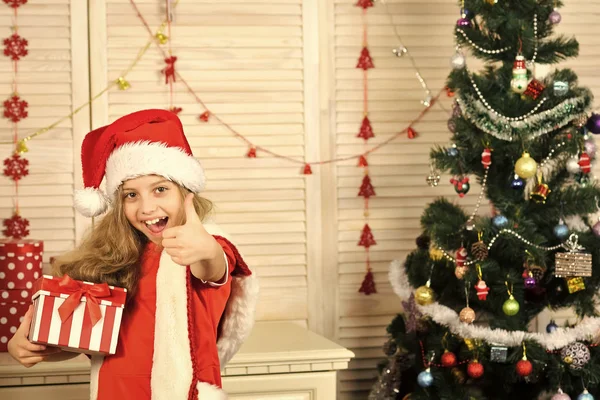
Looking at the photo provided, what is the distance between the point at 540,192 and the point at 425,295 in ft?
1.31

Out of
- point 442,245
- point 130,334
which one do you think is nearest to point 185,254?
point 130,334

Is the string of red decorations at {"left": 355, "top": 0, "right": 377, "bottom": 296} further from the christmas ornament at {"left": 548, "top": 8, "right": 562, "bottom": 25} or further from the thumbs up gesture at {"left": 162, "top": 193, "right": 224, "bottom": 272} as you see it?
the thumbs up gesture at {"left": 162, "top": 193, "right": 224, "bottom": 272}

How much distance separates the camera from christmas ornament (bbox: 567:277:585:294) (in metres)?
2.25

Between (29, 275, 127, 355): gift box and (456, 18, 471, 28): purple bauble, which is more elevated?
(456, 18, 471, 28): purple bauble

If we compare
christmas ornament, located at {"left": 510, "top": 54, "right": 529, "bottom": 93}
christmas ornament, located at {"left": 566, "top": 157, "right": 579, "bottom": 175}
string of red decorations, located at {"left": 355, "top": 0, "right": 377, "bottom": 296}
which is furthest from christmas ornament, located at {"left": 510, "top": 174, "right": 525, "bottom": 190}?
string of red decorations, located at {"left": 355, "top": 0, "right": 377, "bottom": 296}

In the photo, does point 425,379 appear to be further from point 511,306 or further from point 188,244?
point 188,244

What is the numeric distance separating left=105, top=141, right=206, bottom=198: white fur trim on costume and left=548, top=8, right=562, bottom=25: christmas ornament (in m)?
1.12

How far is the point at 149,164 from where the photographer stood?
5.27 feet

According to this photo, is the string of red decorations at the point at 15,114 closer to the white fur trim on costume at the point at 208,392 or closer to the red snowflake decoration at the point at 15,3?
the red snowflake decoration at the point at 15,3

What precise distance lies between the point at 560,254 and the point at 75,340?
4.11 feet

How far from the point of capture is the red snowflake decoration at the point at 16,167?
2.59m

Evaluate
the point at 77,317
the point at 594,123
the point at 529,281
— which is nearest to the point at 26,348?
the point at 77,317

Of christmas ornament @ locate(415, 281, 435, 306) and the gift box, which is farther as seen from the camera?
christmas ornament @ locate(415, 281, 435, 306)

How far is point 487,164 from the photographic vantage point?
2.29 m
